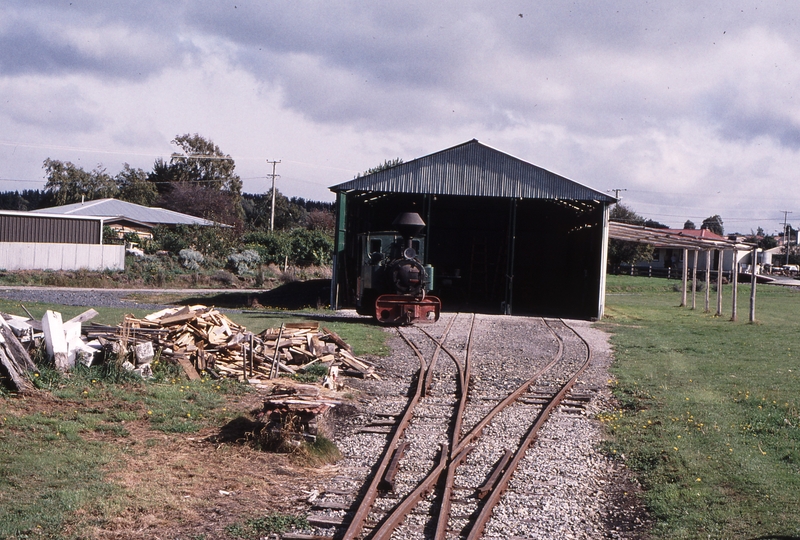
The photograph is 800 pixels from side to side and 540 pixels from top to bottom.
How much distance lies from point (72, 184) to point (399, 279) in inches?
2478

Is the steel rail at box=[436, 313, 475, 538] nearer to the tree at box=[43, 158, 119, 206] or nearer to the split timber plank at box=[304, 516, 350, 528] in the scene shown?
the split timber plank at box=[304, 516, 350, 528]

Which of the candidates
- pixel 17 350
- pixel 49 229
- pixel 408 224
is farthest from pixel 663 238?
pixel 49 229

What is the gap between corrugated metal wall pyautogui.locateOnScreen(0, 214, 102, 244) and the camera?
135 ft

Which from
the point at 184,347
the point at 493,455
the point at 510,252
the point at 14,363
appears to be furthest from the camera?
the point at 510,252

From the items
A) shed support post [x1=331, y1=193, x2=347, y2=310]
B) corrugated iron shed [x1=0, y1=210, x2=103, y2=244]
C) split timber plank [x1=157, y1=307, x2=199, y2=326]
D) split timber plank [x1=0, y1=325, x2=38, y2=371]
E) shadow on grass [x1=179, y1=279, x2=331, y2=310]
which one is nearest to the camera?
split timber plank [x1=0, y1=325, x2=38, y2=371]

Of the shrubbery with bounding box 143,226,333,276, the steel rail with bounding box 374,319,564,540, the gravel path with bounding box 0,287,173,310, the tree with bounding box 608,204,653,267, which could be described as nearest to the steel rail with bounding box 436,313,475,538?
the steel rail with bounding box 374,319,564,540

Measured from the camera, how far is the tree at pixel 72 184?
237 ft

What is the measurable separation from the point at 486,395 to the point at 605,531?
5.19m

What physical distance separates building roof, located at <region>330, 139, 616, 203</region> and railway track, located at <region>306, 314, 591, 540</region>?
364 inches

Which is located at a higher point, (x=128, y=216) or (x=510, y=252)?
(x=128, y=216)

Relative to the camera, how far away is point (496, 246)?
110 feet

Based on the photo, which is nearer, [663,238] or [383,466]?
[383,466]

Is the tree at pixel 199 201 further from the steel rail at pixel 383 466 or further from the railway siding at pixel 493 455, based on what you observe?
the steel rail at pixel 383 466

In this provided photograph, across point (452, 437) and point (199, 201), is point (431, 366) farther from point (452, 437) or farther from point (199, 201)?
point (199, 201)
